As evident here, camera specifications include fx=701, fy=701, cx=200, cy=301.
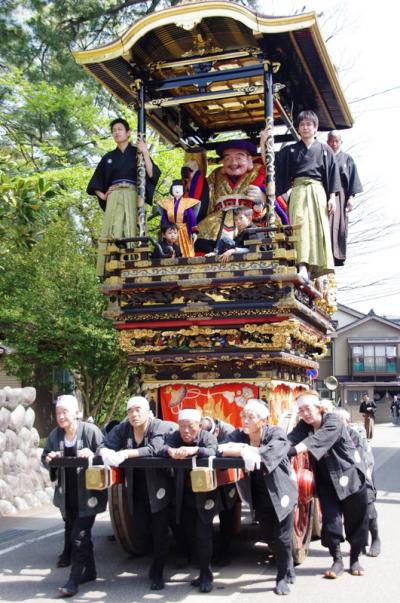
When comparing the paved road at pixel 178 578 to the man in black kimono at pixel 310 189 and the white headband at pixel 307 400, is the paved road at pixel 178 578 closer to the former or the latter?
the white headband at pixel 307 400

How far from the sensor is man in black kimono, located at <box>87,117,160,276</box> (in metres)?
7.14

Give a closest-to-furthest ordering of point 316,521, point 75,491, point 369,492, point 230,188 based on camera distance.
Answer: point 75,491
point 369,492
point 316,521
point 230,188

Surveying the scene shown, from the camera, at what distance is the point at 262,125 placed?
8.88m

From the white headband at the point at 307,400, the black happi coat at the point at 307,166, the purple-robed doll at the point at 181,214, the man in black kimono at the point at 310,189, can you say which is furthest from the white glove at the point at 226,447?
the black happi coat at the point at 307,166

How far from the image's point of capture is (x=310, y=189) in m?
6.99

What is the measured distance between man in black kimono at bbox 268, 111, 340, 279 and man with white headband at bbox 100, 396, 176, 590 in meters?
2.26

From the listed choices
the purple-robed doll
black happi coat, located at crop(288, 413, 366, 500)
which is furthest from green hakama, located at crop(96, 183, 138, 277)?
black happi coat, located at crop(288, 413, 366, 500)

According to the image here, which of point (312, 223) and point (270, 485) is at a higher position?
point (312, 223)

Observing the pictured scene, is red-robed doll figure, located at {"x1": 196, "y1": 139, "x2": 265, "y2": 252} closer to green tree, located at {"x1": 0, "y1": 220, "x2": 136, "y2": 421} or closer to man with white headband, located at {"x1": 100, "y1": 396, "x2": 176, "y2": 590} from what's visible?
man with white headband, located at {"x1": 100, "y1": 396, "x2": 176, "y2": 590}

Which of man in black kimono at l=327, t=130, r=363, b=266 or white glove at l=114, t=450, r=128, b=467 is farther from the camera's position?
man in black kimono at l=327, t=130, r=363, b=266

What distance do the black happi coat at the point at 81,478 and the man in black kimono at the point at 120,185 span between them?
6.51 feet

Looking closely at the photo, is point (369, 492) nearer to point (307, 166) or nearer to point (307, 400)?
point (307, 400)

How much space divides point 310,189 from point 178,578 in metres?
3.83

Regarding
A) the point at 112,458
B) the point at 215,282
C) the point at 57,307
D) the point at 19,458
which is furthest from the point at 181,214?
the point at 57,307
